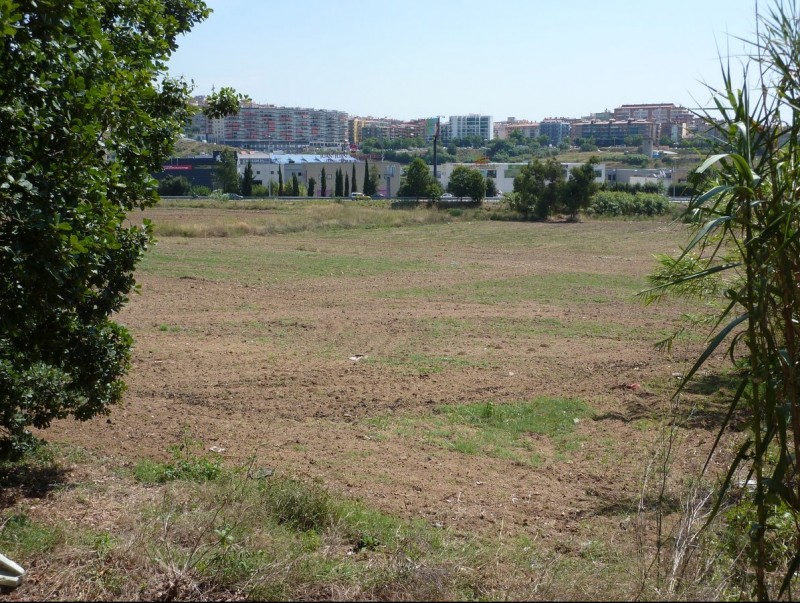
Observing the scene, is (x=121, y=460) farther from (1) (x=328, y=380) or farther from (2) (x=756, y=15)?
(2) (x=756, y=15)

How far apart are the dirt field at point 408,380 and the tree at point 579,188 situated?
31243 mm

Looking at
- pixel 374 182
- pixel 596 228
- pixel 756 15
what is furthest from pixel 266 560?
pixel 374 182

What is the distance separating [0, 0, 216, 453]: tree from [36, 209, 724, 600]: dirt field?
201cm

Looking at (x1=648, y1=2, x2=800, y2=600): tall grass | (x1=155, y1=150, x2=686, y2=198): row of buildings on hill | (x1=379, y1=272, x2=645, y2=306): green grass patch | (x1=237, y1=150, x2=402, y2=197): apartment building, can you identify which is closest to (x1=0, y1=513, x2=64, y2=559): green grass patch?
(x1=648, y1=2, x2=800, y2=600): tall grass

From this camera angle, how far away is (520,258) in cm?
3422

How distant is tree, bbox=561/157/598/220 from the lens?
192 feet

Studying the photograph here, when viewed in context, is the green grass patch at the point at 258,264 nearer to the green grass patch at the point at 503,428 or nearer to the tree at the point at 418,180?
the green grass patch at the point at 503,428

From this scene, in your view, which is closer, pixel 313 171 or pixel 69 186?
pixel 69 186

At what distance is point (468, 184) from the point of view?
7000cm

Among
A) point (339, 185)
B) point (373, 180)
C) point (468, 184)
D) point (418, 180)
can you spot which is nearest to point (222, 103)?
point (468, 184)

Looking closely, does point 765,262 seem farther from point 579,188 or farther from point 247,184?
point 247,184

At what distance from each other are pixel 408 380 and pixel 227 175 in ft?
271

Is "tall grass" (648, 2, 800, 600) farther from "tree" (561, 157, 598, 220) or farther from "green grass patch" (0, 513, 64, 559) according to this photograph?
"tree" (561, 157, 598, 220)

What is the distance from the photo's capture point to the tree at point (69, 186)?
4.95 metres
